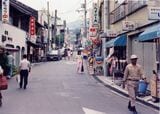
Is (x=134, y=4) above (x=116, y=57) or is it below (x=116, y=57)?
above

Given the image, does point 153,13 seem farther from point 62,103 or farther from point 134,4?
point 134,4

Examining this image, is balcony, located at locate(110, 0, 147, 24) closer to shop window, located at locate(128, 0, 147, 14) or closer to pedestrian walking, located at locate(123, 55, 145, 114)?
shop window, located at locate(128, 0, 147, 14)

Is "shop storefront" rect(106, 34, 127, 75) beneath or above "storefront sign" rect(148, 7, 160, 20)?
beneath

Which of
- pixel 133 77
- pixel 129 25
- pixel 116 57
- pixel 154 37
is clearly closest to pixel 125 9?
pixel 116 57

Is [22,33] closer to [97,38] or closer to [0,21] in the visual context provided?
[97,38]

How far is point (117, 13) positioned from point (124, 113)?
21.9m

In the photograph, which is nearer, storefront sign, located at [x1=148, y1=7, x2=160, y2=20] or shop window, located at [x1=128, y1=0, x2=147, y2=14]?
storefront sign, located at [x1=148, y1=7, x2=160, y2=20]

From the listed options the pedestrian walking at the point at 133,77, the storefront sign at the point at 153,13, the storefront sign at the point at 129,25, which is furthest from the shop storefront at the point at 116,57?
the pedestrian walking at the point at 133,77

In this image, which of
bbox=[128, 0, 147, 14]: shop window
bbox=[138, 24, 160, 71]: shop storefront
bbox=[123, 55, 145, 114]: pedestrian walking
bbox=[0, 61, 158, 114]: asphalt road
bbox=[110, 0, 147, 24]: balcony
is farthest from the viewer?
bbox=[110, 0, 147, 24]: balcony

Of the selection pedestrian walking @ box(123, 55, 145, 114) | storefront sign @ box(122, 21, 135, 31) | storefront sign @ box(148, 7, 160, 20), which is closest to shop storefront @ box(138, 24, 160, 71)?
storefront sign @ box(148, 7, 160, 20)

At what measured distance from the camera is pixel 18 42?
5025cm

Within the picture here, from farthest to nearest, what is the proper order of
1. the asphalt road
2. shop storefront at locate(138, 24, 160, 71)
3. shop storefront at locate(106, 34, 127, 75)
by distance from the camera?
1. shop storefront at locate(106, 34, 127, 75)
2. shop storefront at locate(138, 24, 160, 71)
3. the asphalt road

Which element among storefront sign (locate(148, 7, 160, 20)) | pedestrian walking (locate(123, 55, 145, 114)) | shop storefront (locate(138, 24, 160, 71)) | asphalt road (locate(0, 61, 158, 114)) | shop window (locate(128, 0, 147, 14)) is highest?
shop window (locate(128, 0, 147, 14))

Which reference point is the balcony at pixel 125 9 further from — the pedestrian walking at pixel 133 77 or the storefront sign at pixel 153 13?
the pedestrian walking at pixel 133 77
